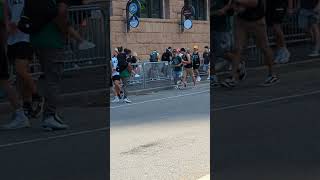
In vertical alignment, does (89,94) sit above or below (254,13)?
below

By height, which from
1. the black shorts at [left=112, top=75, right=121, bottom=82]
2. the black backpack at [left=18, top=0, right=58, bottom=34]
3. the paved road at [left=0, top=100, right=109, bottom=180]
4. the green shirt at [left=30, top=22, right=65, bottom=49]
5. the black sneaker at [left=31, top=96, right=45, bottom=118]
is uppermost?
the black backpack at [left=18, top=0, right=58, bottom=34]

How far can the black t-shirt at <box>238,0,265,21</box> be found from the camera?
1.31 m

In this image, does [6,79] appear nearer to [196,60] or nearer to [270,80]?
[196,60]

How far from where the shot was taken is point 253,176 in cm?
161

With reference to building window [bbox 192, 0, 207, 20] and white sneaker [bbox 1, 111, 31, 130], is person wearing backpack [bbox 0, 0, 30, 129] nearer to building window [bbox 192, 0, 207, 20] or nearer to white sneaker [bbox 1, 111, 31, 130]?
white sneaker [bbox 1, 111, 31, 130]

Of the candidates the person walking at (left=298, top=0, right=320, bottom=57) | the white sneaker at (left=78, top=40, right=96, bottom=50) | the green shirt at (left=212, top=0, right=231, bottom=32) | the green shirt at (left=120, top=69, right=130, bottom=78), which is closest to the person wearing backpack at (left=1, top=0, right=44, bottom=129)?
the white sneaker at (left=78, top=40, right=96, bottom=50)

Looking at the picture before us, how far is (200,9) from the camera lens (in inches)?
50.5

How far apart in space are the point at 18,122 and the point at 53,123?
9 cm

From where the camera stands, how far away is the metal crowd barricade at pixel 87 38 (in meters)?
1.28

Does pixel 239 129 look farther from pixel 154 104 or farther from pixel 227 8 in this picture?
pixel 227 8

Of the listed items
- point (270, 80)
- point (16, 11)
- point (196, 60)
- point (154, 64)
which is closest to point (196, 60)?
point (196, 60)

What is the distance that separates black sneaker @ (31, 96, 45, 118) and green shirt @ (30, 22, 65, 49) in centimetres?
18

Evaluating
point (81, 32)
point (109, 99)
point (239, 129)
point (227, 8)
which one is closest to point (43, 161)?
point (109, 99)

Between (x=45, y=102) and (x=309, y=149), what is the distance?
0.77 meters
